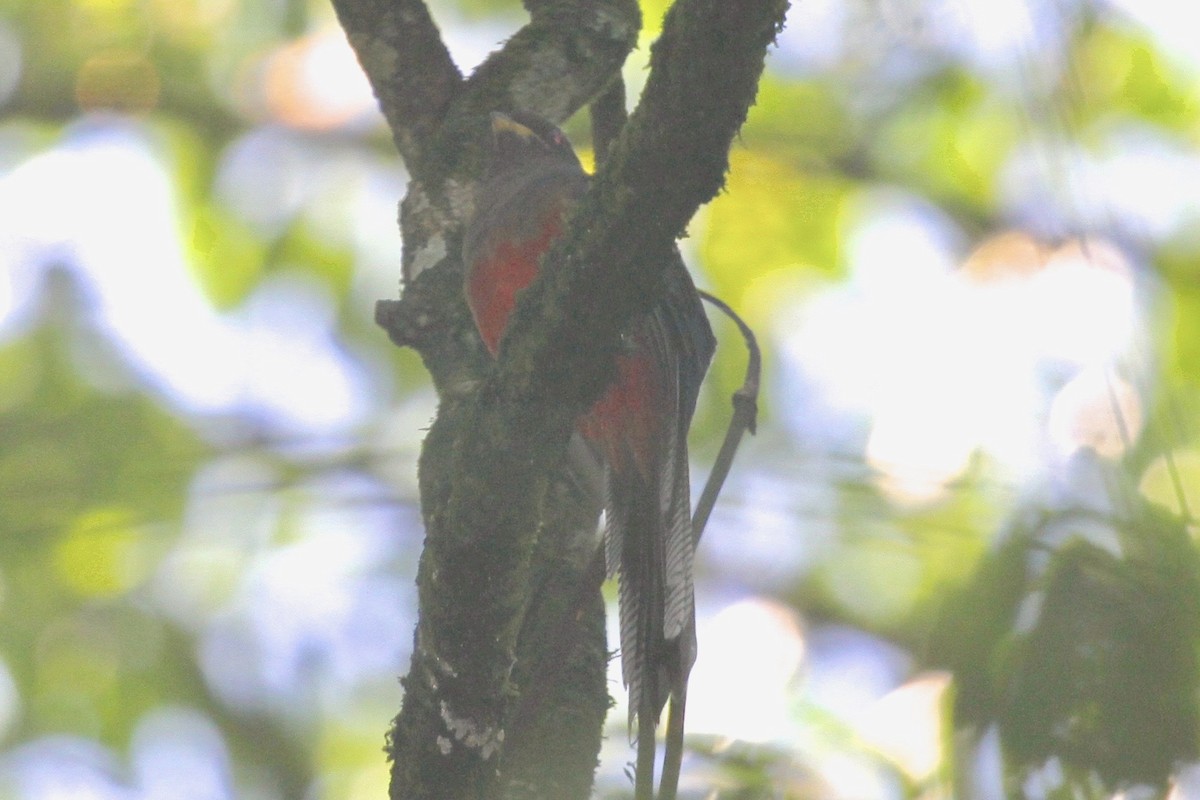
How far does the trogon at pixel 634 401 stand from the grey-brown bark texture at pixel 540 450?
0.29 ft

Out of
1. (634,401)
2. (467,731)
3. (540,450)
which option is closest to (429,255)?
(634,401)

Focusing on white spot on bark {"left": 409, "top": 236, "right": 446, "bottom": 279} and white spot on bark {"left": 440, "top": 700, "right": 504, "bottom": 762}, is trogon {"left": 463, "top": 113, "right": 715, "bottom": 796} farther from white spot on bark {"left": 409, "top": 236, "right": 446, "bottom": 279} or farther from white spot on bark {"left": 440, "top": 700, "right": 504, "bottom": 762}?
white spot on bark {"left": 440, "top": 700, "right": 504, "bottom": 762}

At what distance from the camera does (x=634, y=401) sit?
10.9 ft

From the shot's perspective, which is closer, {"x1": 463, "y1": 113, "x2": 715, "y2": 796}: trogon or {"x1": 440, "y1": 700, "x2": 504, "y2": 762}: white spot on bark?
{"x1": 440, "y1": 700, "x2": 504, "y2": 762}: white spot on bark

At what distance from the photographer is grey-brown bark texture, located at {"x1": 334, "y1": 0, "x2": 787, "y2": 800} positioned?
2.02 m

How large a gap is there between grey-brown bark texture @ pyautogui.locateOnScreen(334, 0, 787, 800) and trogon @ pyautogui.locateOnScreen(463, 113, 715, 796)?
9 centimetres

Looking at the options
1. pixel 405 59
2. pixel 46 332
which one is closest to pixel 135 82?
pixel 46 332

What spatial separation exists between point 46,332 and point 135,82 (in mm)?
1284

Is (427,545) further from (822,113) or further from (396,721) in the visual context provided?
(822,113)

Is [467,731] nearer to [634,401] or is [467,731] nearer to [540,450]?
[540,450]

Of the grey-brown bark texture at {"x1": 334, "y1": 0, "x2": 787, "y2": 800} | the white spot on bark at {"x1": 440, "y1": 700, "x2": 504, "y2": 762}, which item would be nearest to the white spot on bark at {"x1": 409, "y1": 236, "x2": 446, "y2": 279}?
the grey-brown bark texture at {"x1": 334, "y1": 0, "x2": 787, "y2": 800}

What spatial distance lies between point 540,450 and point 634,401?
108 centimetres

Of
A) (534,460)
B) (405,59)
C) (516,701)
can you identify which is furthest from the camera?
(405,59)

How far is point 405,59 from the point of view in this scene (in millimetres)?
3404
